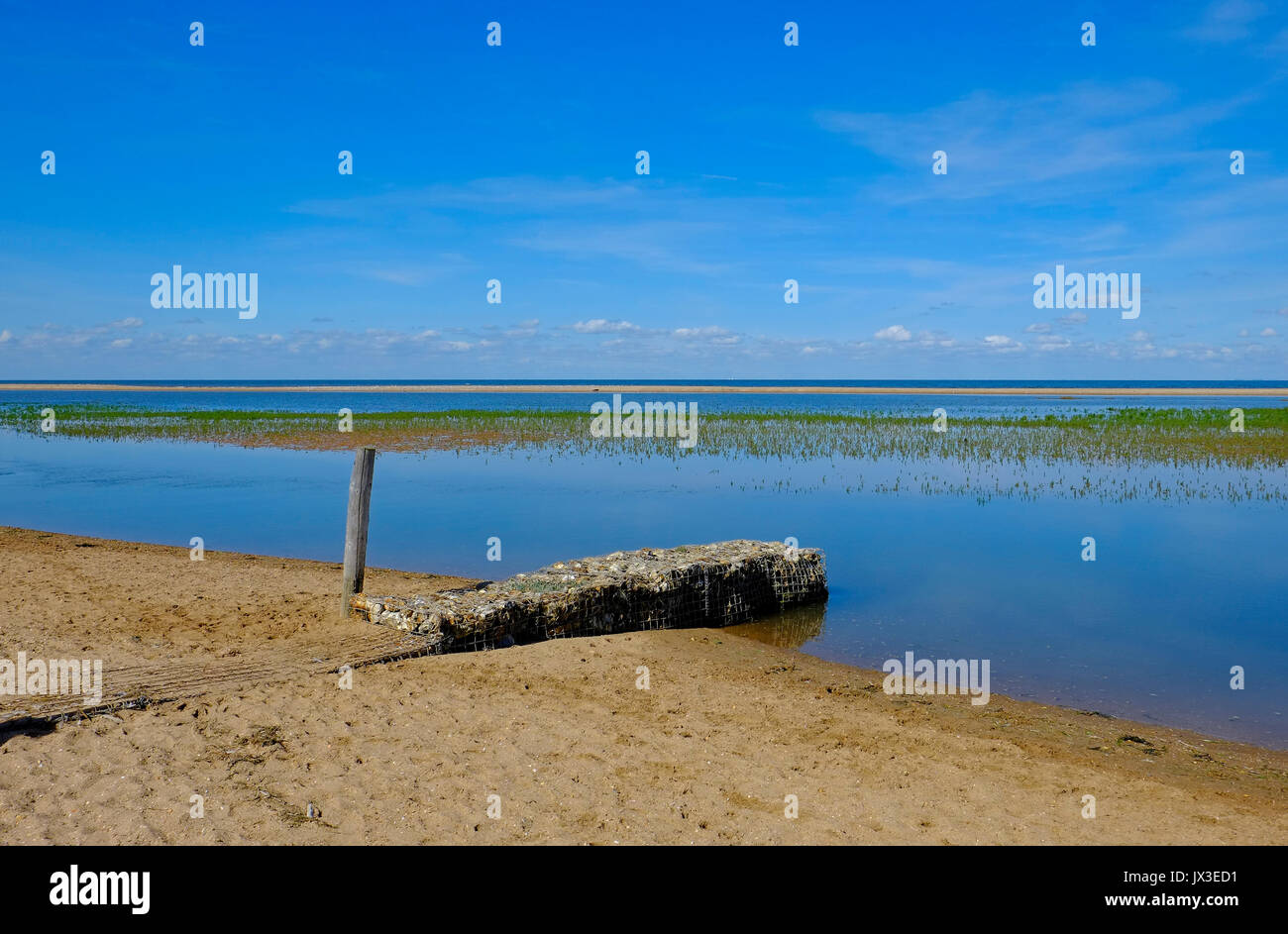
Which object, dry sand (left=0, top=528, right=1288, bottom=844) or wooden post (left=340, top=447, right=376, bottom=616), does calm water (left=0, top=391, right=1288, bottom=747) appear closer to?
dry sand (left=0, top=528, right=1288, bottom=844)

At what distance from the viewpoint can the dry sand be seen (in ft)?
17.1

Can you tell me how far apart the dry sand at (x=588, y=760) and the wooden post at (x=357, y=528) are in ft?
2.51

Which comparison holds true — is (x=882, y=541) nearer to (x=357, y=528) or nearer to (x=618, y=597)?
(x=618, y=597)

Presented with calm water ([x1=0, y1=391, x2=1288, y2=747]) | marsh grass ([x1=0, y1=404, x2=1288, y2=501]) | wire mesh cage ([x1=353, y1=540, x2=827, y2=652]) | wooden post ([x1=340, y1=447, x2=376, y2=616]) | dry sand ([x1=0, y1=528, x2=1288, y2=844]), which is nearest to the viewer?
dry sand ([x1=0, y1=528, x2=1288, y2=844])

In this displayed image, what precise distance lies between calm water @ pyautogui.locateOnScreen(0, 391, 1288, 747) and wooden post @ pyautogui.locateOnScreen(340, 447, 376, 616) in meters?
3.45

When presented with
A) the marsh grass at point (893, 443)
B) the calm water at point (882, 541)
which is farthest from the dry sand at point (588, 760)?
the marsh grass at point (893, 443)

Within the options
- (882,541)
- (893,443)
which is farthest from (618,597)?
(893,443)

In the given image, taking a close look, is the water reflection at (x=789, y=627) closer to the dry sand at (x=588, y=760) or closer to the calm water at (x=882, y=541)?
the calm water at (x=882, y=541)

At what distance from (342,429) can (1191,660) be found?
128 ft

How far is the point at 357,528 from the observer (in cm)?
1011

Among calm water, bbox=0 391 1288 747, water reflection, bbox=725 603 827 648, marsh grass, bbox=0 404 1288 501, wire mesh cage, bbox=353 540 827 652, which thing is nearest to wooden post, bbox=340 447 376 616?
wire mesh cage, bbox=353 540 827 652

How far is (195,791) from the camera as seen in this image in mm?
5426
